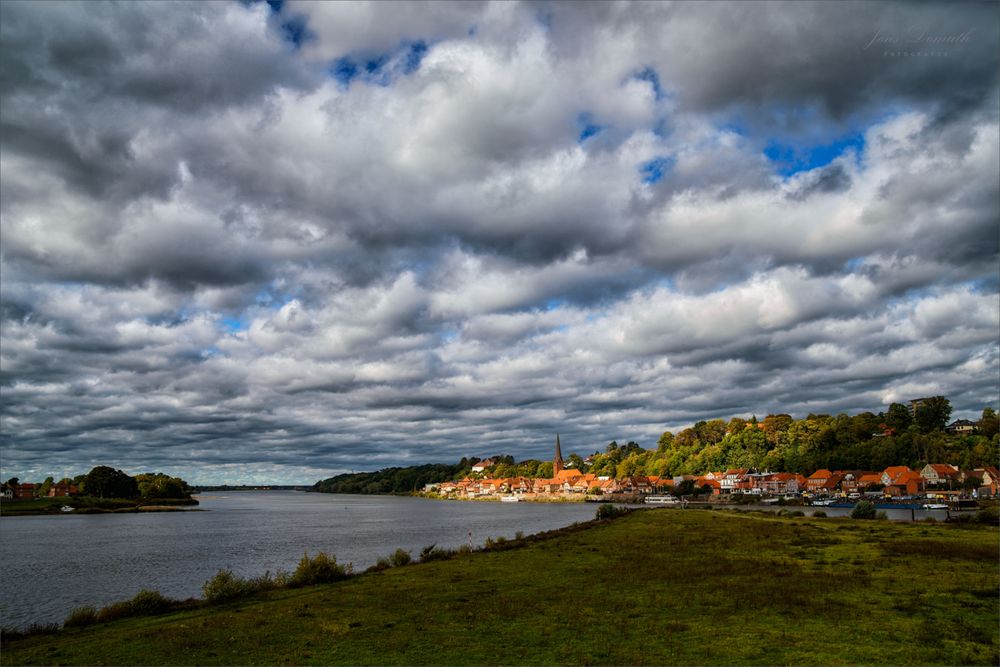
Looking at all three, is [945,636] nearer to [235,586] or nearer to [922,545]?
[922,545]

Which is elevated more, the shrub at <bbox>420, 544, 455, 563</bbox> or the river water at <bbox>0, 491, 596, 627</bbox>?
the shrub at <bbox>420, 544, 455, 563</bbox>

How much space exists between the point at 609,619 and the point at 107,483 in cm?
20062

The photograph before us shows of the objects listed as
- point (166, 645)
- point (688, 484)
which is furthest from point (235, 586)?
point (688, 484)

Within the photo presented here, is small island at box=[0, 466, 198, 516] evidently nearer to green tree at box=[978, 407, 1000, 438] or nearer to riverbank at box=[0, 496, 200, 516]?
riverbank at box=[0, 496, 200, 516]

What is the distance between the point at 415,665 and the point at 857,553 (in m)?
30.7

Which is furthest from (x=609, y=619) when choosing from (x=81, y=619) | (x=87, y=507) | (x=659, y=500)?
(x=87, y=507)

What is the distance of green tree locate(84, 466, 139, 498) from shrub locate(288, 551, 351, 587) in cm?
18029

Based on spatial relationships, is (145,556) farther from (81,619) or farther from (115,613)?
(81,619)

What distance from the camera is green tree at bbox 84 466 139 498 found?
17838 cm

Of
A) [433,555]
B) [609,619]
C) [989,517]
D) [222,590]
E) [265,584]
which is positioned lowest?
[989,517]

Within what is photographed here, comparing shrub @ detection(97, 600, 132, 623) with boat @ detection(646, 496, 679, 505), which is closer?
shrub @ detection(97, 600, 132, 623)

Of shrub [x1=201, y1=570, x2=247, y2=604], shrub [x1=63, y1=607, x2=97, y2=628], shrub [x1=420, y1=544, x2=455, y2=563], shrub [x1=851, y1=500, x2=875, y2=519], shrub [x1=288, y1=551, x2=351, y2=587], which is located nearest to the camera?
shrub [x1=63, y1=607, x2=97, y2=628]

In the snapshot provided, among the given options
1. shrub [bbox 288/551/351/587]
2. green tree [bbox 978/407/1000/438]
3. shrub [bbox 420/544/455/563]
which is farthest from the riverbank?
green tree [bbox 978/407/1000/438]

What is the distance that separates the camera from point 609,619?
2084 centimetres
